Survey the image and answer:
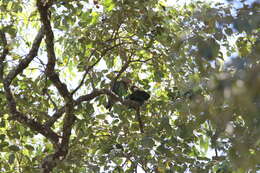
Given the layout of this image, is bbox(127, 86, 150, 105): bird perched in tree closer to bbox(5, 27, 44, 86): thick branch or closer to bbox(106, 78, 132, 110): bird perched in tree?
bbox(106, 78, 132, 110): bird perched in tree

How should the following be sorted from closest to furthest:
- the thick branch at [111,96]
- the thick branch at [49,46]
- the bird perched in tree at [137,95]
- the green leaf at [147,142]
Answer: the green leaf at [147,142], the thick branch at [49,46], the thick branch at [111,96], the bird perched in tree at [137,95]

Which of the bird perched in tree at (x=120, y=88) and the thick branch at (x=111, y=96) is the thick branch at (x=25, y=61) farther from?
the bird perched in tree at (x=120, y=88)

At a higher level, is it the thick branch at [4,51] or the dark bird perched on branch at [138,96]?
the thick branch at [4,51]

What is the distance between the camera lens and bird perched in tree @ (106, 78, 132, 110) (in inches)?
166

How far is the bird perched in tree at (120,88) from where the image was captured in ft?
13.8

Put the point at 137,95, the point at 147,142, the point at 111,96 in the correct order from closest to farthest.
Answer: the point at 147,142
the point at 111,96
the point at 137,95

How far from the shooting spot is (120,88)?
4.24m

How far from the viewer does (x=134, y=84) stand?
4598mm

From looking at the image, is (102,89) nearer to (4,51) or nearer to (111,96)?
(111,96)

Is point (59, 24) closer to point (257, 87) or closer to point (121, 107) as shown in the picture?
point (121, 107)

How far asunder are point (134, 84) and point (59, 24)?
36.1 inches

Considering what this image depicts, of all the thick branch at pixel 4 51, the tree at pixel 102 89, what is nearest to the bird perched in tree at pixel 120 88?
the tree at pixel 102 89

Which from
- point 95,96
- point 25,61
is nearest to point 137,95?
point 95,96

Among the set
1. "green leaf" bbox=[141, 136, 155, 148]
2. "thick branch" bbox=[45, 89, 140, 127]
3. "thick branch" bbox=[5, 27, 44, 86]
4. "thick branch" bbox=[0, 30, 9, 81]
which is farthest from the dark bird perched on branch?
"thick branch" bbox=[0, 30, 9, 81]
